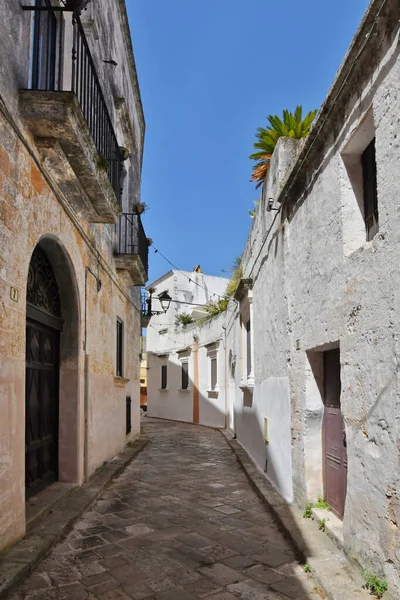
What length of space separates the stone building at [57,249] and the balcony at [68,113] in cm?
1

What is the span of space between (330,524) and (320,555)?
525 mm

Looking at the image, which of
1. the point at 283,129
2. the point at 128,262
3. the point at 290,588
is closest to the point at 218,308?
the point at 128,262

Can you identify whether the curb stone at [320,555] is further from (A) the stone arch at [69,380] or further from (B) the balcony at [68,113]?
(B) the balcony at [68,113]

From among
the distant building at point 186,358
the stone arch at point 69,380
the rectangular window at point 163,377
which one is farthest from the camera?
the rectangular window at point 163,377

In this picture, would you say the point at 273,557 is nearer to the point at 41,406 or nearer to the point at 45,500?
the point at 45,500

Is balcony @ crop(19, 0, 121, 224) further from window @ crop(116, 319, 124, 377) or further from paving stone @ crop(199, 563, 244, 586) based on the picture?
window @ crop(116, 319, 124, 377)

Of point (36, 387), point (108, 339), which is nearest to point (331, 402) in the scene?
point (36, 387)

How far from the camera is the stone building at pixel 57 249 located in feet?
13.7

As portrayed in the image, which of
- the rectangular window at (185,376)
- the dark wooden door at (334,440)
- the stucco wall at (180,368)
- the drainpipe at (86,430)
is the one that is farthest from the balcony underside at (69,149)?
the rectangular window at (185,376)

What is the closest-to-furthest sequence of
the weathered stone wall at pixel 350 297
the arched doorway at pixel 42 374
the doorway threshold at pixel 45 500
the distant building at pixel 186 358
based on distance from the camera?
the weathered stone wall at pixel 350 297, the doorway threshold at pixel 45 500, the arched doorway at pixel 42 374, the distant building at pixel 186 358

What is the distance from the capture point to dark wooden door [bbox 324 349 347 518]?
4590 millimetres

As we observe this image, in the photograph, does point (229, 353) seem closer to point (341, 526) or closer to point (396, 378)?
point (341, 526)

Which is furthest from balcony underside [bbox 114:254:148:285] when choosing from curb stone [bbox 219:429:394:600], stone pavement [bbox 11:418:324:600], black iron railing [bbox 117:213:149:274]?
curb stone [bbox 219:429:394:600]

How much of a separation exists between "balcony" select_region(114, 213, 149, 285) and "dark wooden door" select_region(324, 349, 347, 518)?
5459 millimetres
